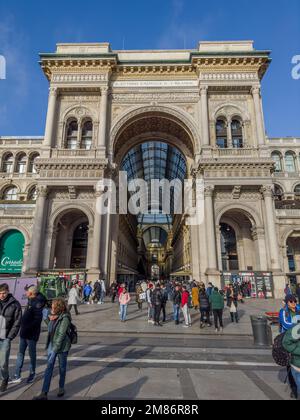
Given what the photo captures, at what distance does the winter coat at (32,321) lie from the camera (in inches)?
203

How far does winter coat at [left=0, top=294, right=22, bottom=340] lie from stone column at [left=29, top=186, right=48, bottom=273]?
17.6 m

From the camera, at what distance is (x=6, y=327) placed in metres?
4.75

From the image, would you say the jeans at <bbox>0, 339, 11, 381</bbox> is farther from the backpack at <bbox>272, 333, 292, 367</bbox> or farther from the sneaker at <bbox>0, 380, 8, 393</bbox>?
the backpack at <bbox>272, 333, 292, 367</bbox>

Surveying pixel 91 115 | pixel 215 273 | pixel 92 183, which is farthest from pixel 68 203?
pixel 215 273

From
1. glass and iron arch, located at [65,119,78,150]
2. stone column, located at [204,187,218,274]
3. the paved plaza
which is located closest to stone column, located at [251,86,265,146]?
stone column, located at [204,187,218,274]

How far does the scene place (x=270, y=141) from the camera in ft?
126

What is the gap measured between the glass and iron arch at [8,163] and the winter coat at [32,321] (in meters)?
38.2

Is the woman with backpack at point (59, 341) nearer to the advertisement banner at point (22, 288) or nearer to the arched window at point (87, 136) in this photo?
the advertisement banner at point (22, 288)

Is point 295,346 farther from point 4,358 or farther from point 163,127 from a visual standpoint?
point 163,127

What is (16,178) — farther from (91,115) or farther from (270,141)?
(270,141)

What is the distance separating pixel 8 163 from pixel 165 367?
133 feet

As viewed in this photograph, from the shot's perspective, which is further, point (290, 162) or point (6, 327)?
point (290, 162)

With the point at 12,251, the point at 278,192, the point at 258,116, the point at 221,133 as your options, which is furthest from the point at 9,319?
the point at 278,192

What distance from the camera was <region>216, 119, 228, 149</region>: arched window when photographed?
26.4m
